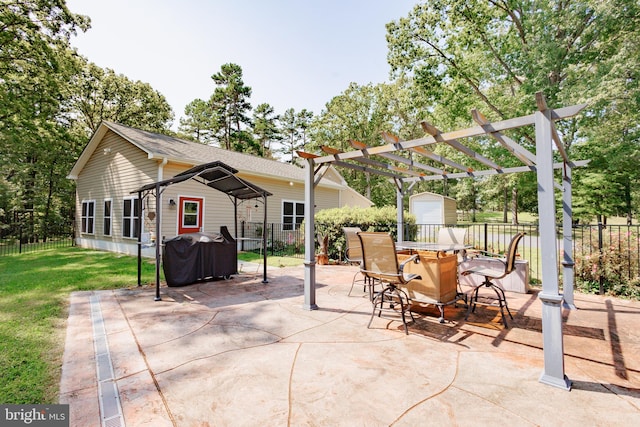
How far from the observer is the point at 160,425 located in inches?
75.3

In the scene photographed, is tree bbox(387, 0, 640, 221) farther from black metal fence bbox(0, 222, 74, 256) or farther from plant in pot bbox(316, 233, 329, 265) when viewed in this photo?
black metal fence bbox(0, 222, 74, 256)

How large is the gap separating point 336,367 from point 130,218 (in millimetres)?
10893

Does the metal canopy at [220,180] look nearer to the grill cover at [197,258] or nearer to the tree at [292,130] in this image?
the grill cover at [197,258]

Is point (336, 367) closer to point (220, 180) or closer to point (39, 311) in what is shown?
point (39, 311)

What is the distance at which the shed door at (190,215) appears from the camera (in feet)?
33.4

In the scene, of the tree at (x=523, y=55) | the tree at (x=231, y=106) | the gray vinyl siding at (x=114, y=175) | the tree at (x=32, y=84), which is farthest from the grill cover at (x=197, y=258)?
the tree at (x=231, y=106)

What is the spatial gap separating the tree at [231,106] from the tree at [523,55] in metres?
16.6

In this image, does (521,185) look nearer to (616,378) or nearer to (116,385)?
(616,378)

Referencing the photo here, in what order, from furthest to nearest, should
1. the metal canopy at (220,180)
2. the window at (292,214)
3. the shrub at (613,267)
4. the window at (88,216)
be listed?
the window at (292,214) < the window at (88,216) < the metal canopy at (220,180) < the shrub at (613,267)

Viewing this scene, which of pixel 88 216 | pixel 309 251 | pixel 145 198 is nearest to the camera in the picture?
pixel 309 251

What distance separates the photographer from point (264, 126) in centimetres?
2973

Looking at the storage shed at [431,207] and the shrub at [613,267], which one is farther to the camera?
the storage shed at [431,207]

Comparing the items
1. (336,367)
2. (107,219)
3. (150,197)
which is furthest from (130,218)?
(336,367)

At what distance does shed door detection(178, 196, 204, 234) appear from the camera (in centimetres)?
1018
